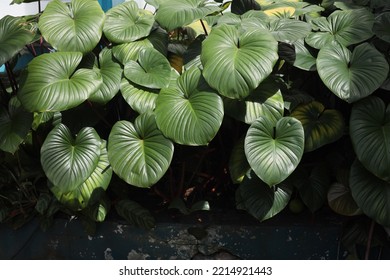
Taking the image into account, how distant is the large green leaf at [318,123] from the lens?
6.77ft

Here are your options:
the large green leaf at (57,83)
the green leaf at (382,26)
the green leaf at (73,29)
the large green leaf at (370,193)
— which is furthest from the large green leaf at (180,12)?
the large green leaf at (370,193)

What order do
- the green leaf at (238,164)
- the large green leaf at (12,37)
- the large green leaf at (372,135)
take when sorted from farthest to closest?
1. the green leaf at (238,164)
2. the large green leaf at (12,37)
3. the large green leaf at (372,135)

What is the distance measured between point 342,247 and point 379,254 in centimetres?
14

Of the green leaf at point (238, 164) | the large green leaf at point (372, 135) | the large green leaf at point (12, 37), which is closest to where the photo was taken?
the large green leaf at point (372, 135)

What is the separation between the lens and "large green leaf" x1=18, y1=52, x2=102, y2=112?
2.00 meters

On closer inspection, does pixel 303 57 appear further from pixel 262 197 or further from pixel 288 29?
pixel 262 197

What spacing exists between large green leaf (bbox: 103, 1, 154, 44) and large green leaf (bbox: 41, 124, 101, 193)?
0.40 m

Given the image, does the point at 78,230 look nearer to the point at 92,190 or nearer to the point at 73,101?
the point at 92,190

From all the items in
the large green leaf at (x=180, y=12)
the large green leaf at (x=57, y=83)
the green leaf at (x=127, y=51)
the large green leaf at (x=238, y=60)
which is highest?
the large green leaf at (x=180, y=12)

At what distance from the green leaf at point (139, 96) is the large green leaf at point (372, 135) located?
0.72 metres

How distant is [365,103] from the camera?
6.62 ft

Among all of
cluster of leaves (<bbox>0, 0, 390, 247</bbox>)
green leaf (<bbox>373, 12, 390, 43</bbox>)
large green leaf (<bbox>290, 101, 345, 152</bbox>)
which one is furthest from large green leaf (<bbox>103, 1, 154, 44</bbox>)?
green leaf (<bbox>373, 12, 390, 43</bbox>)

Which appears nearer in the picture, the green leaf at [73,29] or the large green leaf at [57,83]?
the large green leaf at [57,83]

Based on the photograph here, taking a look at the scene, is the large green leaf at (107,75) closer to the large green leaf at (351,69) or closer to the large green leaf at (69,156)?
the large green leaf at (69,156)
